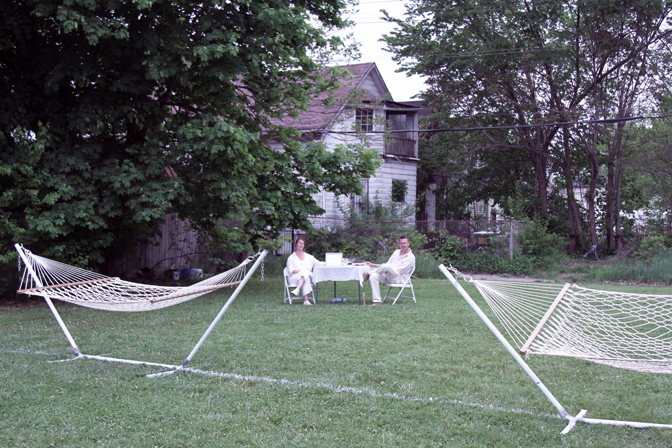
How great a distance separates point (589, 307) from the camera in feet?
13.0

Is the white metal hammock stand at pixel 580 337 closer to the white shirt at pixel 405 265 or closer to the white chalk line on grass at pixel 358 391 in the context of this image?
the white chalk line on grass at pixel 358 391

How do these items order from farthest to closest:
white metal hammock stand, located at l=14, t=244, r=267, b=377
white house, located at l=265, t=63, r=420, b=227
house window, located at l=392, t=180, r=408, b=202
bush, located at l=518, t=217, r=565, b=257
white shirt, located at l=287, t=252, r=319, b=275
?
house window, located at l=392, t=180, r=408, b=202 < white house, located at l=265, t=63, r=420, b=227 < bush, located at l=518, t=217, r=565, b=257 < white shirt, located at l=287, t=252, r=319, b=275 < white metal hammock stand, located at l=14, t=244, r=267, b=377

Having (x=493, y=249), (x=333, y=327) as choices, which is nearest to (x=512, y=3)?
(x=493, y=249)

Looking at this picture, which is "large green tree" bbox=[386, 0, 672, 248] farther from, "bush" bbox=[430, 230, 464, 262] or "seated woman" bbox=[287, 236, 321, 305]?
"seated woman" bbox=[287, 236, 321, 305]

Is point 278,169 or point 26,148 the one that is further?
point 278,169

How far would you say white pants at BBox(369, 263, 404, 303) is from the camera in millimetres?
10508

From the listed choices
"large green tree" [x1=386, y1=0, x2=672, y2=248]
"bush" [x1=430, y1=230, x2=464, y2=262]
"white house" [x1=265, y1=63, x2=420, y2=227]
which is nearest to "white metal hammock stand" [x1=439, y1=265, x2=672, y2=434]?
"bush" [x1=430, y1=230, x2=464, y2=262]

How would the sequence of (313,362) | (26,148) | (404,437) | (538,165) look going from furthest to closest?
(538,165) < (26,148) < (313,362) < (404,437)

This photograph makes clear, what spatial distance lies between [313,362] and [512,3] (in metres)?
16.4

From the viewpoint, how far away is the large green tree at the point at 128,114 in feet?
32.1

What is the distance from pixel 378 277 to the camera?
10.7m

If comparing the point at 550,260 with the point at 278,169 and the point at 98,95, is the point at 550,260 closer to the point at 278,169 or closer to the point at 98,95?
the point at 278,169

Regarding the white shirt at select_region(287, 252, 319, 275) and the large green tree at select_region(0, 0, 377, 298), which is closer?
the large green tree at select_region(0, 0, 377, 298)

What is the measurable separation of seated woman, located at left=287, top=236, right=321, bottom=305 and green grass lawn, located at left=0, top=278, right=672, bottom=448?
2.65 meters
